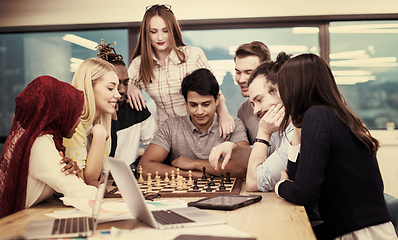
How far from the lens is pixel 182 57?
301 cm

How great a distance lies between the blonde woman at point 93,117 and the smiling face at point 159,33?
0.76 metres

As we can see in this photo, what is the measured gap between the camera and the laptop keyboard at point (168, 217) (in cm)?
113

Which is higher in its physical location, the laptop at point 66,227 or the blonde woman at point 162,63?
the blonde woman at point 162,63

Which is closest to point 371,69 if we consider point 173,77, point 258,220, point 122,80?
point 173,77

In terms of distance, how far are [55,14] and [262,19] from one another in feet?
9.07

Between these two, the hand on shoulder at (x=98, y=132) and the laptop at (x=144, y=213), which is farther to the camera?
the hand on shoulder at (x=98, y=132)

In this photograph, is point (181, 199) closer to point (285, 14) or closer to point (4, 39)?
point (285, 14)

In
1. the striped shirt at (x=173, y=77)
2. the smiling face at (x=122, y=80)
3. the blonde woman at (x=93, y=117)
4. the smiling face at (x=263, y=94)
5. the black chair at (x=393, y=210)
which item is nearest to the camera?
the black chair at (x=393, y=210)

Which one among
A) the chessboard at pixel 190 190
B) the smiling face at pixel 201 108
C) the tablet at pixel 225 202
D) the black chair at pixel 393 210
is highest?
the smiling face at pixel 201 108

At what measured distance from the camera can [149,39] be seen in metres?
2.97

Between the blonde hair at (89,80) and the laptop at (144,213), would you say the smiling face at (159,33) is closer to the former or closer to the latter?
the blonde hair at (89,80)

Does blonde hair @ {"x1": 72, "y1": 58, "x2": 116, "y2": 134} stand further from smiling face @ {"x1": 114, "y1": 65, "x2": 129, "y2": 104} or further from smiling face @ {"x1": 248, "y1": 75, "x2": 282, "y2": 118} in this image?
smiling face @ {"x1": 248, "y1": 75, "x2": 282, "y2": 118}

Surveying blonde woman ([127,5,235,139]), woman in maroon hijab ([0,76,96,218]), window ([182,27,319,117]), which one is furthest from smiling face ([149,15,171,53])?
window ([182,27,319,117])

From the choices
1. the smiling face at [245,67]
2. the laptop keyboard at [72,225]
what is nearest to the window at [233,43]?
the smiling face at [245,67]
